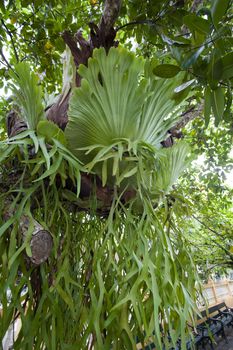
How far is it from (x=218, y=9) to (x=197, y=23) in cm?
4

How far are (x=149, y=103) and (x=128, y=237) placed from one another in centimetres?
34

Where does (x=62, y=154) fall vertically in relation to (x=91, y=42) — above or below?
below

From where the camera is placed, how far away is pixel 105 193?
79 centimetres

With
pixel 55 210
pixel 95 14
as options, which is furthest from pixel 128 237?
pixel 95 14

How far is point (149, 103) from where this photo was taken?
723 mm

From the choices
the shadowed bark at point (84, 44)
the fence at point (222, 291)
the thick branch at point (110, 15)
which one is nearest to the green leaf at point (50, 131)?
the shadowed bark at point (84, 44)

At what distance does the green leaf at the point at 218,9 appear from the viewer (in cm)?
44

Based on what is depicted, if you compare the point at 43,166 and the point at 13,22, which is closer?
the point at 43,166

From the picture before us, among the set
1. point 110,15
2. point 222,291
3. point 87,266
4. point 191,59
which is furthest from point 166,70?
point 222,291

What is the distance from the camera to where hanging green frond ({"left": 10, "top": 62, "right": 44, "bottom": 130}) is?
2.20ft

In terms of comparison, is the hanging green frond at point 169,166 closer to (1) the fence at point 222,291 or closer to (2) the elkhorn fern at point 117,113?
(2) the elkhorn fern at point 117,113

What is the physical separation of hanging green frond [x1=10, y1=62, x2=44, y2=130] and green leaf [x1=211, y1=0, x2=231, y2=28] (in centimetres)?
42

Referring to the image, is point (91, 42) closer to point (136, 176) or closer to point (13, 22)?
point (136, 176)

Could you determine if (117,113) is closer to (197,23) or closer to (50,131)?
(50,131)
